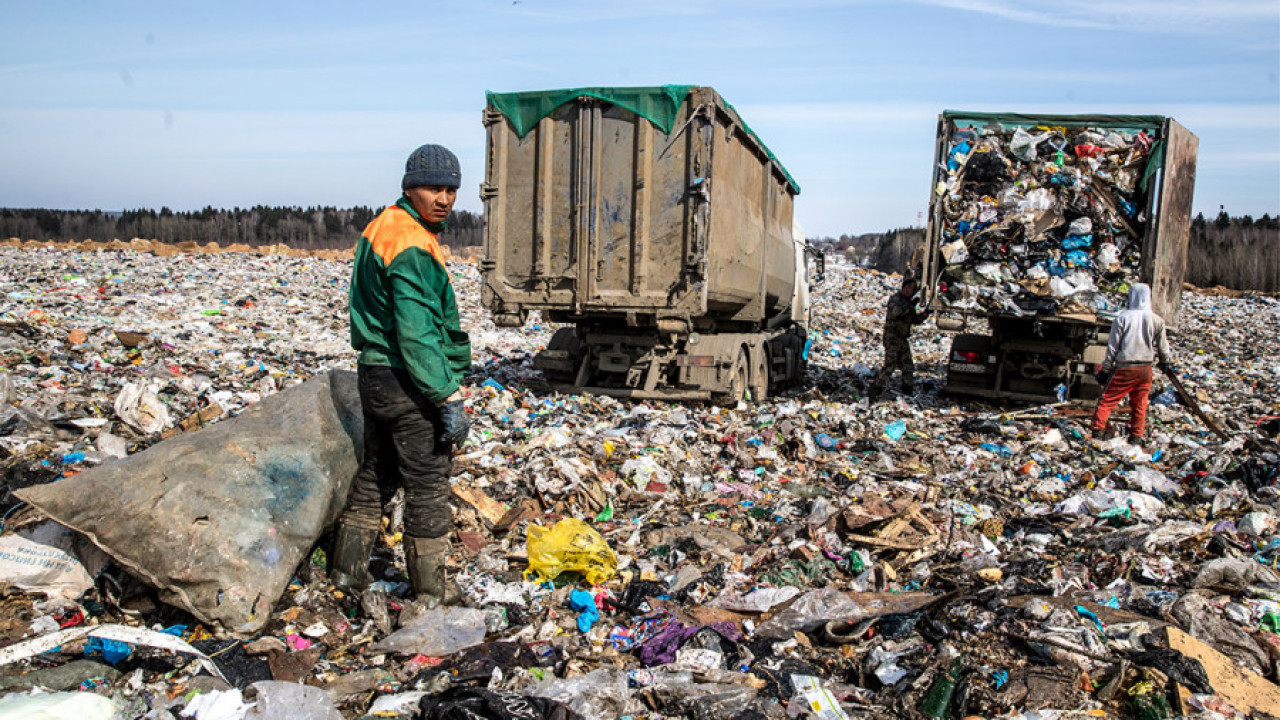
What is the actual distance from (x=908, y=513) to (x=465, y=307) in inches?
522

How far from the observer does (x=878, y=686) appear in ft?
9.82

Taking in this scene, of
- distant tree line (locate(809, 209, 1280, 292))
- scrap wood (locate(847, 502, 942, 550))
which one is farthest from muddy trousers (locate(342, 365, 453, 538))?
distant tree line (locate(809, 209, 1280, 292))

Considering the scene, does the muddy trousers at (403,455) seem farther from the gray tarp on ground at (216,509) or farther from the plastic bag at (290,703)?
the plastic bag at (290,703)

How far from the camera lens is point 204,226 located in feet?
102

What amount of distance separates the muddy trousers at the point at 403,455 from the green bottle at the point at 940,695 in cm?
193

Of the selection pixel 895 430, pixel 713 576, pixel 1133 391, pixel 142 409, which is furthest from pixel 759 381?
pixel 142 409

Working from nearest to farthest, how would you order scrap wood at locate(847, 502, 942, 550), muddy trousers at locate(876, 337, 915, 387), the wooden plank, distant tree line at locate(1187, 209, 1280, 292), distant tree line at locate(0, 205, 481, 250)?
scrap wood at locate(847, 502, 942, 550) < the wooden plank < muddy trousers at locate(876, 337, 915, 387) < distant tree line at locate(1187, 209, 1280, 292) < distant tree line at locate(0, 205, 481, 250)

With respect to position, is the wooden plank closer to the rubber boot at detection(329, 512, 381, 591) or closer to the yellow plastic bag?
the yellow plastic bag

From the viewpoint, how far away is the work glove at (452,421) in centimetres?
342

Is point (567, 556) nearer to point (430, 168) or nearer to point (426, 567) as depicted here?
point (426, 567)

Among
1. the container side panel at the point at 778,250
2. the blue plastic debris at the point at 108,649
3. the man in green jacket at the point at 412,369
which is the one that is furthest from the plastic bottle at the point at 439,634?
the container side panel at the point at 778,250

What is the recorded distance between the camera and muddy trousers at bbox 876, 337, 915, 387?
33.0 feet

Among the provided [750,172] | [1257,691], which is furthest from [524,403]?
[1257,691]

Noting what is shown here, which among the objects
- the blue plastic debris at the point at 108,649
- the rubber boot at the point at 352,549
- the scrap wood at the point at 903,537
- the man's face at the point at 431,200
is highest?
the man's face at the point at 431,200
